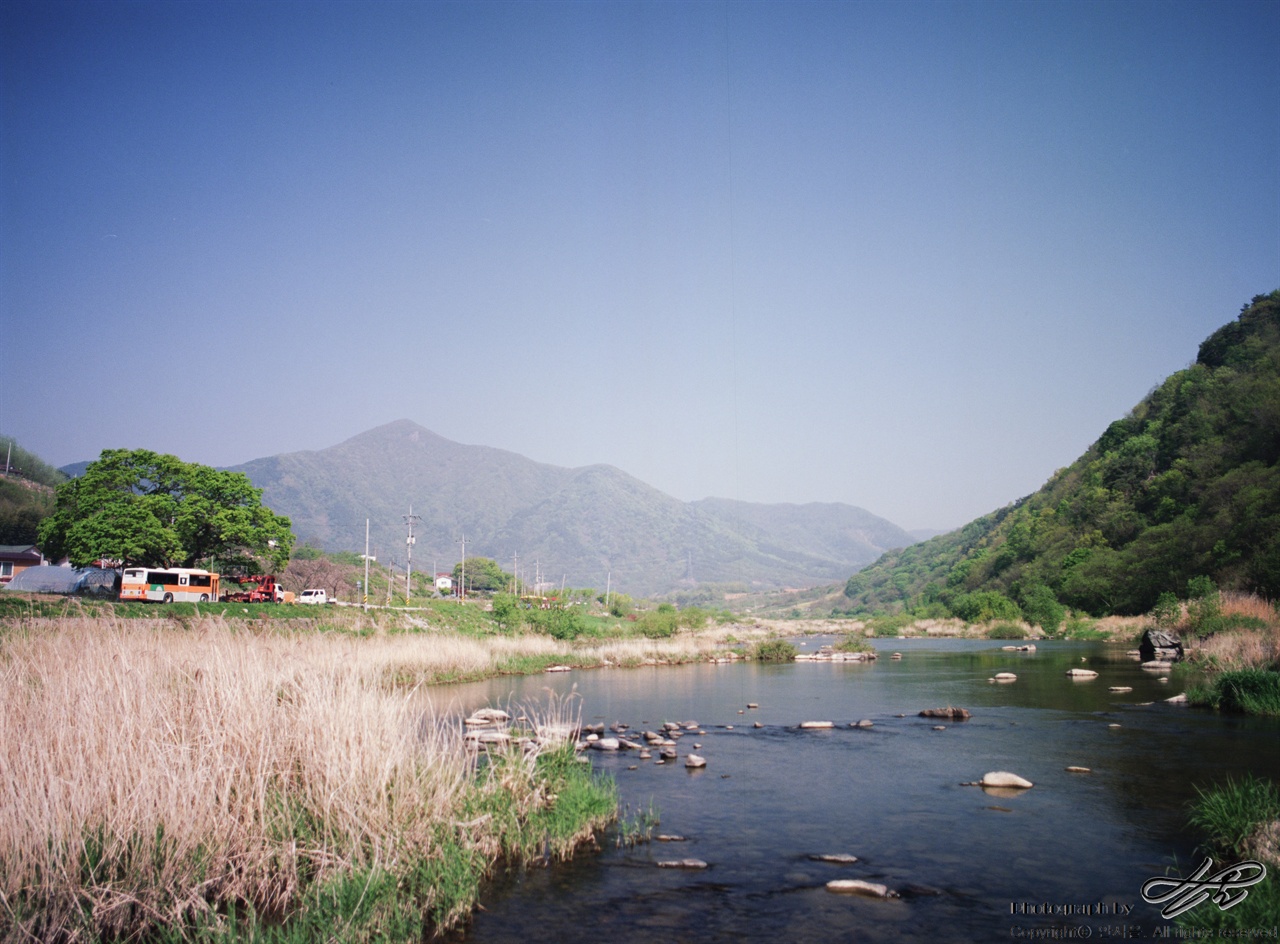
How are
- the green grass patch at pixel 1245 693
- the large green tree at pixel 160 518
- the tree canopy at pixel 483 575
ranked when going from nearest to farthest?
the green grass patch at pixel 1245 693
the large green tree at pixel 160 518
the tree canopy at pixel 483 575

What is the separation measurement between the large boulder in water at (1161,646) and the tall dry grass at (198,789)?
36.4 m

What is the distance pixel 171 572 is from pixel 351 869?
156 ft

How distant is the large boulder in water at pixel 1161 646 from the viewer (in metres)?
35.7

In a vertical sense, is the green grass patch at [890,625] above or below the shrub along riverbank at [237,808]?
below

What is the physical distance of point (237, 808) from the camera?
8594 millimetres

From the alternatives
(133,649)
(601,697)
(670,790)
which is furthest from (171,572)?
(670,790)

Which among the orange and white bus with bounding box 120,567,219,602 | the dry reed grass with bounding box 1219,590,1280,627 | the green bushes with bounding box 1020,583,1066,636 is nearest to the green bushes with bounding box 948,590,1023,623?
the green bushes with bounding box 1020,583,1066,636

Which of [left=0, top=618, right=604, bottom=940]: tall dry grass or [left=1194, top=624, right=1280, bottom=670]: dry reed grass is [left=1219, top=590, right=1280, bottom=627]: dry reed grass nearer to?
[left=1194, top=624, right=1280, bottom=670]: dry reed grass

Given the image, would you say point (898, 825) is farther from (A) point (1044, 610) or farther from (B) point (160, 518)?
(A) point (1044, 610)

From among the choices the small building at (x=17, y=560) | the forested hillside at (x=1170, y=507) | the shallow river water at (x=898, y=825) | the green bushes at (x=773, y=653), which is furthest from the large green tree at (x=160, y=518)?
the forested hillside at (x=1170, y=507)

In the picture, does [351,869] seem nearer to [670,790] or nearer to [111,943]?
[111,943]

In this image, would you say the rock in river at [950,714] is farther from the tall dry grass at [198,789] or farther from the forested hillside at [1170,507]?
the forested hillside at [1170,507]
